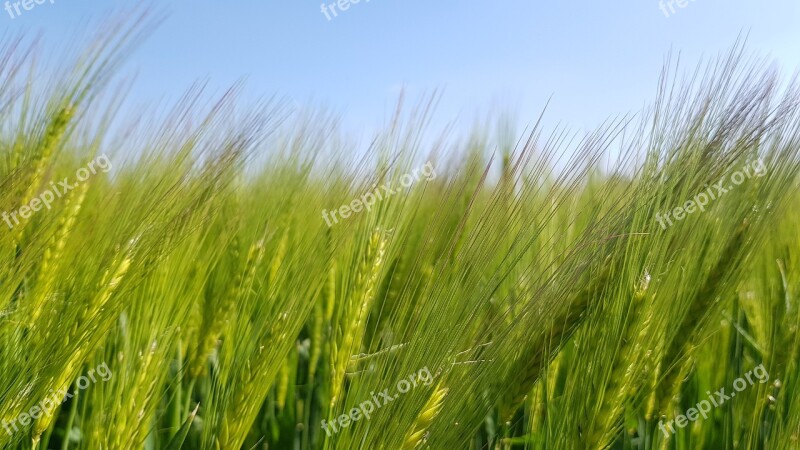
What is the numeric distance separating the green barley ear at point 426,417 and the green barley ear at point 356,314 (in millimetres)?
280

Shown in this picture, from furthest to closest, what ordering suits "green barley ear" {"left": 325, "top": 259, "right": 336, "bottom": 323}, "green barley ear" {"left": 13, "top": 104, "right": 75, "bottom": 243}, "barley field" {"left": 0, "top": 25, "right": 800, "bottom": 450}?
1. "green barley ear" {"left": 325, "top": 259, "right": 336, "bottom": 323}
2. "green barley ear" {"left": 13, "top": 104, "right": 75, "bottom": 243}
3. "barley field" {"left": 0, "top": 25, "right": 800, "bottom": 450}

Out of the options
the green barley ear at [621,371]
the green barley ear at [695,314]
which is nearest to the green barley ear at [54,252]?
the green barley ear at [621,371]

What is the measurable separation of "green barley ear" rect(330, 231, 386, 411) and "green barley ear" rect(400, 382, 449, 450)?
0.92ft

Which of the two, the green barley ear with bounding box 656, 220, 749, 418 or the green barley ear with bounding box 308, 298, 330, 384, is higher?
the green barley ear with bounding box 308, 298, 330, 384

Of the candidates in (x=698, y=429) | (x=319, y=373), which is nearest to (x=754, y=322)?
(x=698, y=429)

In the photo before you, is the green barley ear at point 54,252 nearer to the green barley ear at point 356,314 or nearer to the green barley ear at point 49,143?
the green barley ear at point 49,143

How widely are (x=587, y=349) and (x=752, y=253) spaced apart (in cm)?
43

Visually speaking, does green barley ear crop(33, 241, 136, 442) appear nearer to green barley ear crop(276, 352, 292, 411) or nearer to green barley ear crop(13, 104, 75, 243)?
green barley ear crop(13, 104, 75, 243)

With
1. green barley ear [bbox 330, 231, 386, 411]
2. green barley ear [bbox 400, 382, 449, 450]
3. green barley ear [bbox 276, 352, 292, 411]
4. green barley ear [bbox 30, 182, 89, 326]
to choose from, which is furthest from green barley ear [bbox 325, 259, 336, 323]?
green barley ear [bbox 400, 382, 449, 450]

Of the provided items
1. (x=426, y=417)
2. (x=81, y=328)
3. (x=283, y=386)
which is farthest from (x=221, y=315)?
(x=426, y=417)

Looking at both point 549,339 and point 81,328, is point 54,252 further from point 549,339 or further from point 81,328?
point 549,339

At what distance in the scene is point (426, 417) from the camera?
0.92 metres

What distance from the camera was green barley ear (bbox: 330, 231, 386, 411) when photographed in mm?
1229

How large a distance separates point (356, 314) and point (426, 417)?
38 centimetres
